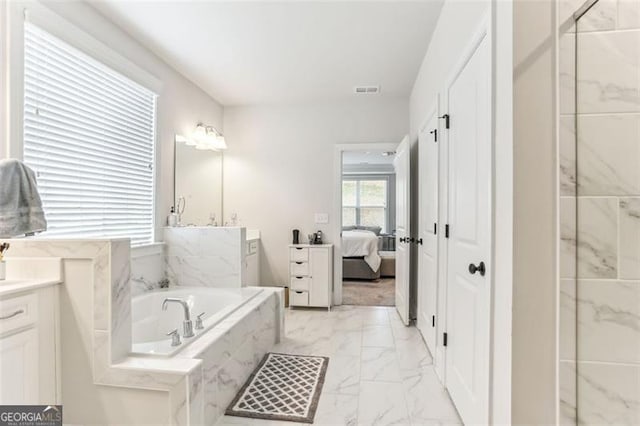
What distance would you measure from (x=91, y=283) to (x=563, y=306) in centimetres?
195

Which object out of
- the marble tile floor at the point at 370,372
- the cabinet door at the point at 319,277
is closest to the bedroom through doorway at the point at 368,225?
the cabinet door at the point at 319,277

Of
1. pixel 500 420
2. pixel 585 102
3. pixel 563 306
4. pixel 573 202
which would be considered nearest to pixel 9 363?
pixel 500 420

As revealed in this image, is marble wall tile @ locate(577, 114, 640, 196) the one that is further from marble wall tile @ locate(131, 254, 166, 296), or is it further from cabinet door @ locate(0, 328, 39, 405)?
marble wall tile @ locate(131, 254, 166, 296)

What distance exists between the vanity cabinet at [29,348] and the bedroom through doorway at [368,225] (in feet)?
12.4

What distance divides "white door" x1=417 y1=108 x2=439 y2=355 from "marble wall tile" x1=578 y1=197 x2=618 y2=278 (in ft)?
4.85

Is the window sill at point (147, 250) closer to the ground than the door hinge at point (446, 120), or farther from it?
closer to the ground

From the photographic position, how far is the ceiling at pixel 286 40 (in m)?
2.34

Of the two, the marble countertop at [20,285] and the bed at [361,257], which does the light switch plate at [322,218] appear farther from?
the marble countertop at [20,285]

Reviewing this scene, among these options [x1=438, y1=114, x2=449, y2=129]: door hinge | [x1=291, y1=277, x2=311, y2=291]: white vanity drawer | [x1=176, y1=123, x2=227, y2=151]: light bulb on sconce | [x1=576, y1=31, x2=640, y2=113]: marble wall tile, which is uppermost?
[x1=176, y1=123, x2=227, y2=151]: light bulb on sconce

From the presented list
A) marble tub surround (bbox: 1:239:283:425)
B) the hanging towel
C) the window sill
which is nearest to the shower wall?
marble tub surround (bbox: 1:239:283:425)

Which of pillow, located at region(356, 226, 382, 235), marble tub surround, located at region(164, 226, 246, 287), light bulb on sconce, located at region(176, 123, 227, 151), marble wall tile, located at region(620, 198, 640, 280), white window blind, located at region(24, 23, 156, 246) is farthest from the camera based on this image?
pillow, located at region(356, 226, 382, 235)

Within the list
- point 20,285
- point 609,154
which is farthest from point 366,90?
point 20,285

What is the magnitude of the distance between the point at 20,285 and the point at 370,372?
212 centimetres

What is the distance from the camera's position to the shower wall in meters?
0.92
